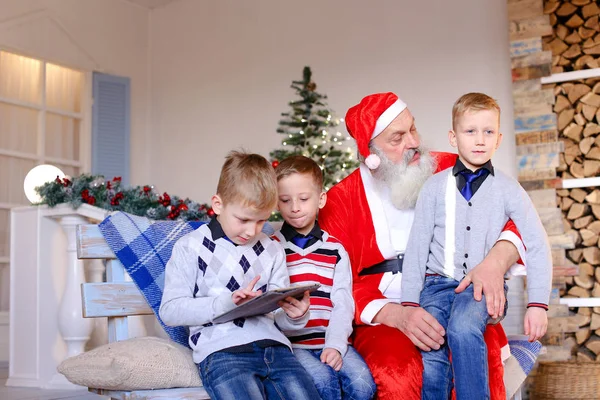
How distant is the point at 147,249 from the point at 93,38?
5325mm

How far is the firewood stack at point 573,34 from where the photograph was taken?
4.65 meters

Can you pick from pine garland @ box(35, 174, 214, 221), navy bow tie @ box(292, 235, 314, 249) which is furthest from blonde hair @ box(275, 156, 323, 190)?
pine garland @ box(35, 174, 214, 221)

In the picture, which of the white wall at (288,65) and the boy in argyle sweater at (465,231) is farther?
the white wall at (288,65)

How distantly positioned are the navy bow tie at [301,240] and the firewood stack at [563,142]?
9.23 ft

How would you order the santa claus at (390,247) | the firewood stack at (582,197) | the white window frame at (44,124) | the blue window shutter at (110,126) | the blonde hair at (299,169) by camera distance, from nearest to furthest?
1. the santa claus at (390,247)
2. the blonde hair at (299,169)
3. the firewood stack at (582,197)
4. the white window frame at (44,124)
5. the blue window shutter at (110,126)

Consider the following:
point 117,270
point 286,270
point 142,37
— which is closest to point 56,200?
point 117,270

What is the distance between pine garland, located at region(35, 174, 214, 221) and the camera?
410 centimetres

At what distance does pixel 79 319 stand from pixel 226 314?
8.40ft

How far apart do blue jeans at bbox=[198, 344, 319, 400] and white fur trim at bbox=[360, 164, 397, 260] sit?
645mm

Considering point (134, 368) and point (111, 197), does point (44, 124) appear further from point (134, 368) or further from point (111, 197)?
point (134, 368)

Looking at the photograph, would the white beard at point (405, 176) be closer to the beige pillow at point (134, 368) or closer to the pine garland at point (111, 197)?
the beige pillow at point (134, 368)

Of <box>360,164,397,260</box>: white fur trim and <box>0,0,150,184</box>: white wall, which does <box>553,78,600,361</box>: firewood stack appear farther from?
<box>0,0,150,184</box>: white wall

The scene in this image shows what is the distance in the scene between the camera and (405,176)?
8.04ft

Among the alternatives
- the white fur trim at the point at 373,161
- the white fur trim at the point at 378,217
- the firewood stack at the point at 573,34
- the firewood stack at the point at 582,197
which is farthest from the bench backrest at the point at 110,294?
the firewood stack at the point at 573,34
